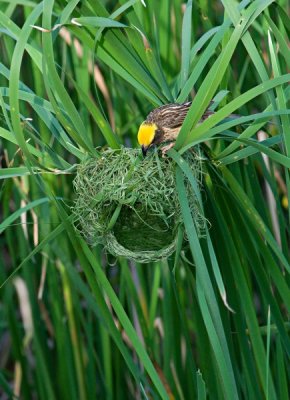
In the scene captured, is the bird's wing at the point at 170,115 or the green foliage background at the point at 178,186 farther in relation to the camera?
the bird's wing at the point at 170,115

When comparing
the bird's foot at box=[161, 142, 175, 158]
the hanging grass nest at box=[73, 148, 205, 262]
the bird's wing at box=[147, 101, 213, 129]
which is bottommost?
the hanging grass nest at box=[73, 148, 205, 262]

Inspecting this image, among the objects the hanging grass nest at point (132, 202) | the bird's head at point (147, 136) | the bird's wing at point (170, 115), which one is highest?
the bird's wing at point (170, 115)

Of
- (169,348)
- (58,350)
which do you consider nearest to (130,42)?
(169,348)

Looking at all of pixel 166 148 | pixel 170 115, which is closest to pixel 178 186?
pixel 166 148

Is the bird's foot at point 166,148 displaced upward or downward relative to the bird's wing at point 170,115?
downward

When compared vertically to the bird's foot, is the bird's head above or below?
above

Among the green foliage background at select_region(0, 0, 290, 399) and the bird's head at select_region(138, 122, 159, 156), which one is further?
the bird's head at select_region(138, 122, 159, 156)
